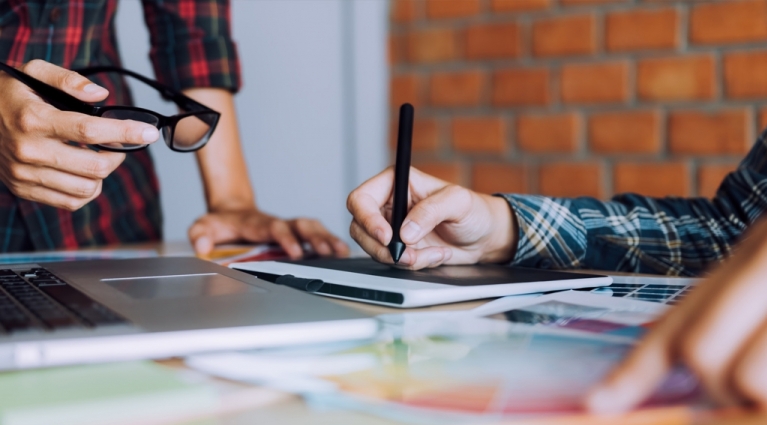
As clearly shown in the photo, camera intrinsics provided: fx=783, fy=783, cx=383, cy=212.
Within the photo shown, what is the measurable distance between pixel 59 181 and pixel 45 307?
0.31 meters

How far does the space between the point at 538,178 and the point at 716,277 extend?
146 centimetres

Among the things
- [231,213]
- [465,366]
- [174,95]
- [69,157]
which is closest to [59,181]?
[69,157]

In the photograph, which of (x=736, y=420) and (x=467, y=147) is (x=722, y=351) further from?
(x=467, y=147)

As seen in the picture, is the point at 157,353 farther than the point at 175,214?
No

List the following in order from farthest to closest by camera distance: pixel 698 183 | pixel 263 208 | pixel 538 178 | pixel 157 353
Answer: pixel 263 208, pixel 538 178, pixel 698 183, pixel 157 353

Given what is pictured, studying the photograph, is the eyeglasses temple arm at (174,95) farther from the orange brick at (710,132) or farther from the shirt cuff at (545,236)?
the orange brick at (710,132)

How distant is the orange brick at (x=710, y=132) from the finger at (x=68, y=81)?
48.2 inches

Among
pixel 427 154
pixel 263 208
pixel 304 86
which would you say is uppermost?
pixel 304 86

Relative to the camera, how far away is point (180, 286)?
22.8 inches

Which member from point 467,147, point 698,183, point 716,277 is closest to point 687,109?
point 698,183

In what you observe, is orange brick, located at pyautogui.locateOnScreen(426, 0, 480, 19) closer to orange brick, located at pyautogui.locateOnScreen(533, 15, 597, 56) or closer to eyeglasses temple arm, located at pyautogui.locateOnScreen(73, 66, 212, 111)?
orange brick, located at pyautogui.locateOnScreen(533, 15, 597, 56)

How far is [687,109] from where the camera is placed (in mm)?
1563

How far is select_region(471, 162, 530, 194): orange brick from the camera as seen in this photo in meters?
1.80

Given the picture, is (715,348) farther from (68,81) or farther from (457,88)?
(457,88)
